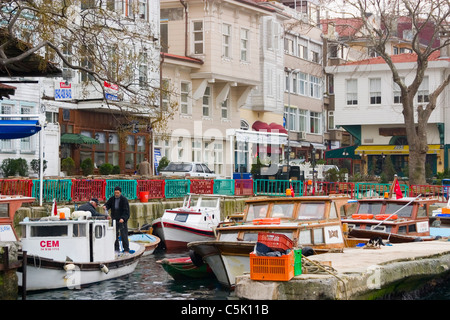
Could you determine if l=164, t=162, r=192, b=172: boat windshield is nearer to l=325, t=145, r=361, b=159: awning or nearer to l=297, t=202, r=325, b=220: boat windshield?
l=297, t=202, r=325, b=220: boat windshield

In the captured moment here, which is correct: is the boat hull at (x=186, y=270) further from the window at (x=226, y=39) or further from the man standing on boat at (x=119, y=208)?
the window at (x=226, y=39)

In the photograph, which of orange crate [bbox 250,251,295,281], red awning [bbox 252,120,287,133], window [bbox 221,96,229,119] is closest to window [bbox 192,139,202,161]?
window [bbox 221,96,229,119]

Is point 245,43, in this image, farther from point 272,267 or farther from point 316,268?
point 272,267

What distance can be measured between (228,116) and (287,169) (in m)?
12.5

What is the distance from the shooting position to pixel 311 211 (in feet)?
72.6

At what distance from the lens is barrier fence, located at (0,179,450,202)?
3011cm

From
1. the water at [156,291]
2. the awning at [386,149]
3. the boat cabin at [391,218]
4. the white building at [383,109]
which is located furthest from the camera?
the awning at [386,149]

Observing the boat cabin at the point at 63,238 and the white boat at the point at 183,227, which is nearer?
the boat cabin at the point at 63,238

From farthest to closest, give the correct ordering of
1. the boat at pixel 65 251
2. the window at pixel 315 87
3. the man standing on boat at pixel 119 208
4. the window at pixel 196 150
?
the window at pixel 315 87 → the window at pixel 196 150 → the man standing on boat at pixel 119 208 → the boat at pixel 65 251

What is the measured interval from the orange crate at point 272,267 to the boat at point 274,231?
462cm

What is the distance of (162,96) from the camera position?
23547 mm

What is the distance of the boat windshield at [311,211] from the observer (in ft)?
72.2

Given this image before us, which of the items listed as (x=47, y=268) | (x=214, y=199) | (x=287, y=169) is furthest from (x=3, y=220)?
(x=287, y=169)

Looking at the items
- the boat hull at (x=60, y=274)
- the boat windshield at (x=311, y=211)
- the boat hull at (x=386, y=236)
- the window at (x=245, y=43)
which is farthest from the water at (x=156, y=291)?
the window at (x=245, y=43)
